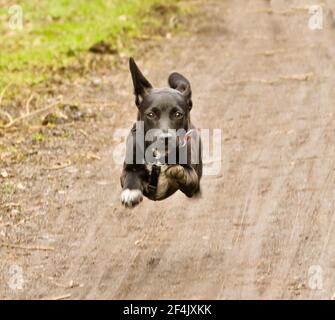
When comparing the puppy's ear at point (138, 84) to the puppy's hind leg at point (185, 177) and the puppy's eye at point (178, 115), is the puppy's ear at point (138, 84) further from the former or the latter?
the puppy's hind leg at point (185, 177)

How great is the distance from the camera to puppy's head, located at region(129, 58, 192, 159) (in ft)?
22.3

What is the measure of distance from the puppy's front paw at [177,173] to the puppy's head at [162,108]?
23 centimetres

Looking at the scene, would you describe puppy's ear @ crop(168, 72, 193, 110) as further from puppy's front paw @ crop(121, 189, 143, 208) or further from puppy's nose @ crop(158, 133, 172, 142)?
puppy's front paw @ crop(121, 189, 143, 208)

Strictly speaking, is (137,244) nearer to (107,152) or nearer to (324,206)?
(324,206)

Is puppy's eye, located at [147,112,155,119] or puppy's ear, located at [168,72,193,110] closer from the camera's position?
puppy's eye, located at [147,112,155,119]

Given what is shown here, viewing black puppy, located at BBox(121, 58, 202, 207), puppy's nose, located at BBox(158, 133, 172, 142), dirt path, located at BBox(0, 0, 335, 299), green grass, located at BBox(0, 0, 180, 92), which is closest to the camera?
puppy's nose, located at BBox(158, 133, 172, 142)

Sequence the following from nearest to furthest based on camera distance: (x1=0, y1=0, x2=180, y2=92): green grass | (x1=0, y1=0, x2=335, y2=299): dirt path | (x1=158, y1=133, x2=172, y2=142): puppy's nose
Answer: (x1=158, y1=133, x2=172, y2=142): puppy's nose, (x1=0, y1=0, x2=335, y2=299): dirt path, (x1=0, y1=0, x2=180, y2=92): green grass

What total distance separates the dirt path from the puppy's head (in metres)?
1.16

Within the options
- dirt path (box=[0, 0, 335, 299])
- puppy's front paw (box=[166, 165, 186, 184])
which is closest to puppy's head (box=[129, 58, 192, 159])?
puppy's front paw (box=[166, 165, 186, 184])

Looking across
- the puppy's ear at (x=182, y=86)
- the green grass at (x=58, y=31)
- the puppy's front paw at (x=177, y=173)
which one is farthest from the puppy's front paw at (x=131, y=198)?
the green grass at (x=58, y=31)

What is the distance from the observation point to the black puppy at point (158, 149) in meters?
6.80

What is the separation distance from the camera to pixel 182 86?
24.5 ft

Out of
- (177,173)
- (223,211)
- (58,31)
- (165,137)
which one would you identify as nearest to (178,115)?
(165,137)
